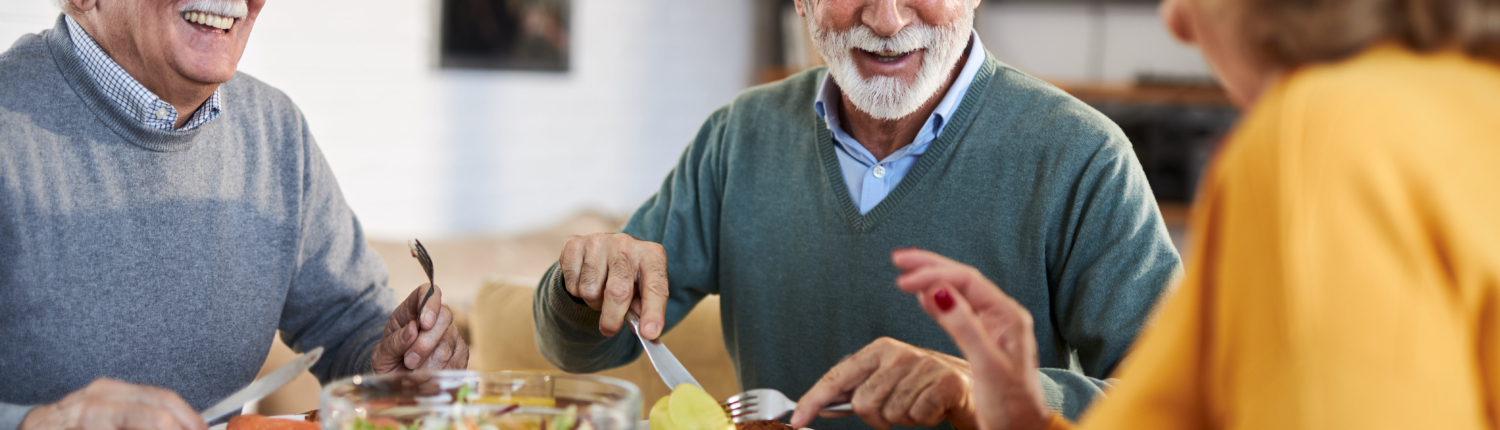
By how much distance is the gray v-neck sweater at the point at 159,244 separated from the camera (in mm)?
1087

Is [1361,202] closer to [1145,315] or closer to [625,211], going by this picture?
[1145,315]

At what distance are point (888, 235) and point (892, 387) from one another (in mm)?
465

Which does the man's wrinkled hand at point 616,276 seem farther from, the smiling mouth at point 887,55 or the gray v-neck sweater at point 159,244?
the smiling mouth at point 887,55

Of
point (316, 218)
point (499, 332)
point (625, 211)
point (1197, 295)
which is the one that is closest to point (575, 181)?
point (625, 211)

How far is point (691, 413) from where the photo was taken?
2.75 feet

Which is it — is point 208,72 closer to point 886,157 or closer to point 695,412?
point 695,412

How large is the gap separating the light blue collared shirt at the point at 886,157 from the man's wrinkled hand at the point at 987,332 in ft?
2.13

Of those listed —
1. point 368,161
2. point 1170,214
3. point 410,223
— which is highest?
point 368,161

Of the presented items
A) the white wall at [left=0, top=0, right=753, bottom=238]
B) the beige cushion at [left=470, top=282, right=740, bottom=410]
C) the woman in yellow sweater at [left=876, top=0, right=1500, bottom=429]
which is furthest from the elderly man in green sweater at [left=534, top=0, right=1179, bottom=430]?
the white wall at [left=0, top=0, right=753, bottom=238]

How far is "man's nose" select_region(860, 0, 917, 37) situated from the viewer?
1.32m

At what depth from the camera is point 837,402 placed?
0.90 m

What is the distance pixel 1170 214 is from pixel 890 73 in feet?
12.9

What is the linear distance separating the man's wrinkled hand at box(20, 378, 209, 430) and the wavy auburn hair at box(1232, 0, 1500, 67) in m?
0.76

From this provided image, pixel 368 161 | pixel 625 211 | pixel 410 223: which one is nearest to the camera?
pixel 368 161
